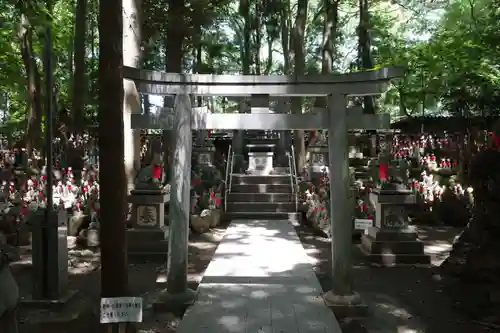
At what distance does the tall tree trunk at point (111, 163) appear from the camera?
408cm

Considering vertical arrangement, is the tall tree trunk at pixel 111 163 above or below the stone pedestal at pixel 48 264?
above

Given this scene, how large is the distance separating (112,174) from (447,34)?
21.7 m

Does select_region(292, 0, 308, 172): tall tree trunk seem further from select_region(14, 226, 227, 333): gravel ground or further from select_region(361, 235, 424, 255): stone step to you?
select_region(361, 235, 424, 255): stone step

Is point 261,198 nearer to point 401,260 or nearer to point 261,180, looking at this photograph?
point 261,180

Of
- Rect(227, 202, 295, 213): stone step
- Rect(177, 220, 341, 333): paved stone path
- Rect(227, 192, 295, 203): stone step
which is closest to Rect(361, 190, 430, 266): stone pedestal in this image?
Rect(177, 220, 341, 333): paved stone path

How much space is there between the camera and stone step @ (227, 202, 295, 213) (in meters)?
14.6

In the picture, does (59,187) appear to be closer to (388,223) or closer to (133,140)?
(133,140)

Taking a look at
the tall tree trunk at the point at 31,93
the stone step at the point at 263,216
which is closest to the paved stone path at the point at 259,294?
the stone step at the point at 263,216

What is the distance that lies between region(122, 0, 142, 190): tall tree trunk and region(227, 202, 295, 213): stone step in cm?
403

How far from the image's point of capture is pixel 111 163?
406cm

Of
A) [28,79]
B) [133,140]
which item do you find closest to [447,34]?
[133,140]

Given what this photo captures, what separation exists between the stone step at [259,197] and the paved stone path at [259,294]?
4364 millimetres

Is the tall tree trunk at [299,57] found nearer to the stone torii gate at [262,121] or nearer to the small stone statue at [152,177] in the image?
the small stone statue at [152,177]

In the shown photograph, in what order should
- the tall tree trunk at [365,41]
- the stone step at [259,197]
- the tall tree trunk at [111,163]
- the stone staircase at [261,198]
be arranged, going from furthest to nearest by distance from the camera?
the tall tree trunk at [365,41]
the stone step at [259,197]
the stone staircase at [261,198]
the tall tree trunk at [111,163]
